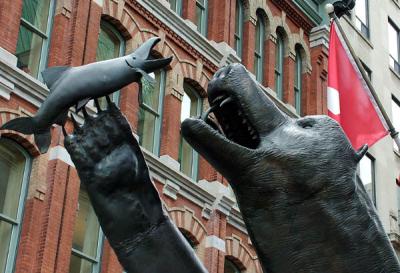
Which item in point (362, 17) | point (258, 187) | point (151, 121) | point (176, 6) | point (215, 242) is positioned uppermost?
point (362, 17)

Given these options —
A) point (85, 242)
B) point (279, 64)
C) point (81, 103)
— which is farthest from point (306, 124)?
point (279, 64)

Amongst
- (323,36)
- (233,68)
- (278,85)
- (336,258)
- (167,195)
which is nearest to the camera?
(336,258)

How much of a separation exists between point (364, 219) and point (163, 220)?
0.79 meters

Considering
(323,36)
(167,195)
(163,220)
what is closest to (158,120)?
(167,195)

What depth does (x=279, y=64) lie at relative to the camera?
23.6 m

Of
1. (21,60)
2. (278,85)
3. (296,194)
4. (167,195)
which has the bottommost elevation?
(296,194)

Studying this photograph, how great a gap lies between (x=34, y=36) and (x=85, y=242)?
3.99 meters

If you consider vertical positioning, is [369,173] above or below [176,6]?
below

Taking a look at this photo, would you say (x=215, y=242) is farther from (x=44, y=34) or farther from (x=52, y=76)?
(x=52, y=76)

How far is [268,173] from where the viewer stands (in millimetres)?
2914

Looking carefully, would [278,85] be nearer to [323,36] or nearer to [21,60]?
[323,36]

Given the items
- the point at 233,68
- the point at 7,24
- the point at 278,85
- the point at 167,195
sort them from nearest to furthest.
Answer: the point at 233,68 → the point at 7,24 → the point at 167,195 → the point at 278,85

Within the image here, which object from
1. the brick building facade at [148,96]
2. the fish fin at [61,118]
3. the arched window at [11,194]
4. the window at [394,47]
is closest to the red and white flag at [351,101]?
the brick building facade at [148,96]

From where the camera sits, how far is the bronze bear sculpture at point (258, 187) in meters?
2.84
